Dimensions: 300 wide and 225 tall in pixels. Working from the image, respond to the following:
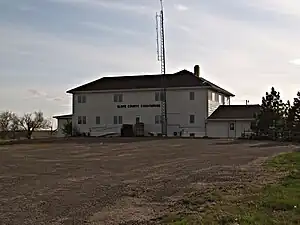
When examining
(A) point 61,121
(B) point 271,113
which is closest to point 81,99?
(A) point 61,121

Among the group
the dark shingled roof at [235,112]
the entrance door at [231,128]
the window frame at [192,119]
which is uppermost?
the dark shingled roof at [235,112]

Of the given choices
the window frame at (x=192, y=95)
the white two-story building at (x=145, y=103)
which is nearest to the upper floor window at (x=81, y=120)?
the white two-story building at (x=145, y=103)

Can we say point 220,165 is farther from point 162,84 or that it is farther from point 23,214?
point 162,84

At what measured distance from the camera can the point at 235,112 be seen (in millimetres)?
60000

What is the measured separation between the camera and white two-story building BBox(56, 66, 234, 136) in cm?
5891

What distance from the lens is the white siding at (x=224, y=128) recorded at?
58.2 meters

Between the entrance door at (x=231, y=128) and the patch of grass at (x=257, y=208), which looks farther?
the entrance door at (x=231, y=128)

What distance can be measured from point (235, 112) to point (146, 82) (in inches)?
435

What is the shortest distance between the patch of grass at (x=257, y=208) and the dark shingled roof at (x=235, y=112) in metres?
45.3

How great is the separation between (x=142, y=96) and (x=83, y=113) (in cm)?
790

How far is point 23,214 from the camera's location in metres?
9.82

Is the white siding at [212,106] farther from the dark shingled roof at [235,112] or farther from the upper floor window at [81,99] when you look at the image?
the upper floor window at [81,99]

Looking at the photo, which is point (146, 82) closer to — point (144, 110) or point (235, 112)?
point (144, 110)

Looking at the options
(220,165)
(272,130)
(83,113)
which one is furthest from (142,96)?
(220,165)
